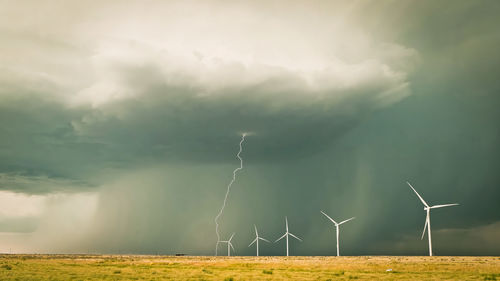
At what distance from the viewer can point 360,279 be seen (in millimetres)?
47188

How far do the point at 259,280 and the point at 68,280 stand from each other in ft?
69.6

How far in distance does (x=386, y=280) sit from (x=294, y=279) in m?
10.4

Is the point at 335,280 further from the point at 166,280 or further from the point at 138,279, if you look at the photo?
the point at 138,279

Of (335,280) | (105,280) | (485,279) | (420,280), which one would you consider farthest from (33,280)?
(485,279)

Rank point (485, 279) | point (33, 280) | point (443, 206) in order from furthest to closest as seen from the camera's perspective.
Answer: point (443, 206)
point (485, 279)
point (33, 280)

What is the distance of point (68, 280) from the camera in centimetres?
4519

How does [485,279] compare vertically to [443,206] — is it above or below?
below

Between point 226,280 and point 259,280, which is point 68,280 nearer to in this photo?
point 226,280

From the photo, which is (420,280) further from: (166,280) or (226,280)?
(166,280)

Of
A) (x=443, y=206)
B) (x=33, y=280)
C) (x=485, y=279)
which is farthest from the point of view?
(x=443, y=206)

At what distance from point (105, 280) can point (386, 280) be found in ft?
103

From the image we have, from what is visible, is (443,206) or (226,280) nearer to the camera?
(226,280)

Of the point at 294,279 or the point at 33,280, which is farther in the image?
the point at 294,279

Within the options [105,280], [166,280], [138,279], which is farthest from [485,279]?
[105,280]
